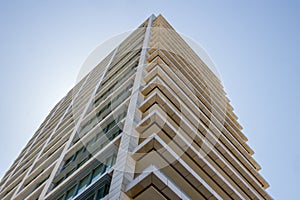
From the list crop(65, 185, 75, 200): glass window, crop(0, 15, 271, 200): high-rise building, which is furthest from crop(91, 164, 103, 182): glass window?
crop(65, 185, 75, 200): glass window

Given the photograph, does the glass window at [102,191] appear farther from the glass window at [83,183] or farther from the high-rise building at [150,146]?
the glass window at [83,183]

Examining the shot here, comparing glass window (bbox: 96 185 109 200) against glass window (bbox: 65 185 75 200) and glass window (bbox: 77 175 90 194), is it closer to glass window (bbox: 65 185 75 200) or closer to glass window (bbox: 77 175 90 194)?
glass window (bbox: 77 175 90 194)

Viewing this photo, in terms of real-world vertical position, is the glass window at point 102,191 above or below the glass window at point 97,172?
below

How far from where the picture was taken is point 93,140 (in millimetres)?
20656

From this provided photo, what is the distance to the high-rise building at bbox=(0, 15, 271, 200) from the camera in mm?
14812

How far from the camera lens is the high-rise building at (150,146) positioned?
1481 centimetres

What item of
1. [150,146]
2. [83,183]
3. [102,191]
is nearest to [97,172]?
[83,183]

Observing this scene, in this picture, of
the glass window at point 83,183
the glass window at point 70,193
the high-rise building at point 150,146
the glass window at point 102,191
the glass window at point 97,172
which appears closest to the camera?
the glass window at point 102,191

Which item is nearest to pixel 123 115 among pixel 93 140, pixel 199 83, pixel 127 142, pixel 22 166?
pixel 93 140

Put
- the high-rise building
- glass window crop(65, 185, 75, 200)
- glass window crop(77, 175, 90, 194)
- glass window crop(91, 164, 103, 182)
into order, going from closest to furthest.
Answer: the high-rise building
glass window crop(91, 164, 103, 182)
glass window crop(77, 175, 90, 194)
glass window crop(65, 185, 75, 200)

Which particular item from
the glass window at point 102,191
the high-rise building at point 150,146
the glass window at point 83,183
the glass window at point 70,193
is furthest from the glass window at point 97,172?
the glass window at point 102,191

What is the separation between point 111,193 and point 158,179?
1711 mm

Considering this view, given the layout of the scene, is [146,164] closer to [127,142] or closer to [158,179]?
[127,142]

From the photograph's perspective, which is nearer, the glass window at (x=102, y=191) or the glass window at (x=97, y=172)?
the glass window at (x=102, y=191)
